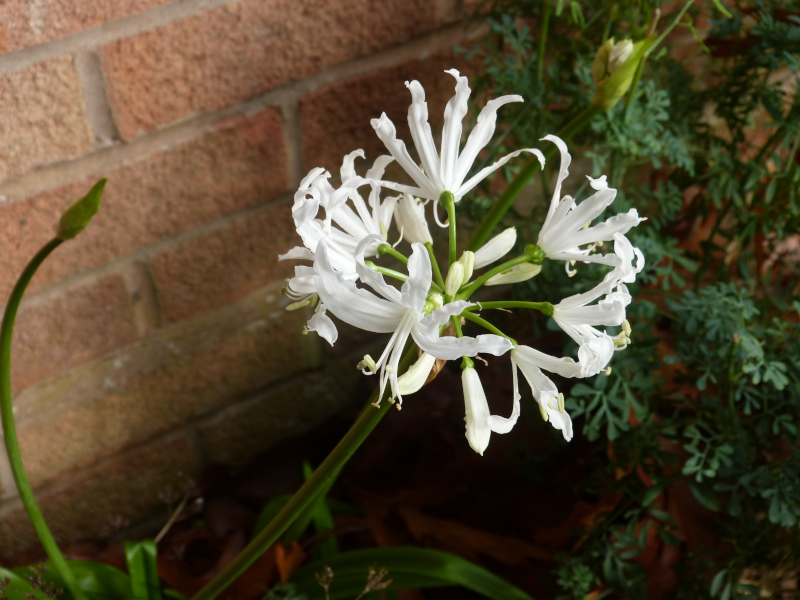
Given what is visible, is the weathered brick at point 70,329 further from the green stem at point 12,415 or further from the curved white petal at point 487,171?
the curved white petal at point 487,171

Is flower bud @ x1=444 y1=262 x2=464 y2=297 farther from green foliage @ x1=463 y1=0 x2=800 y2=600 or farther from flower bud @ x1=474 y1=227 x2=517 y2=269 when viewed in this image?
green foliage @ x1=463 y1=0 x2=800 y2=600

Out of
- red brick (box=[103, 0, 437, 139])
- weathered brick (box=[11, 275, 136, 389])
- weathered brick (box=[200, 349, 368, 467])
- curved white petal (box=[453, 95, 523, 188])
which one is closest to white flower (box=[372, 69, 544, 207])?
curved white petal (box=[453, 95, 523, 188])

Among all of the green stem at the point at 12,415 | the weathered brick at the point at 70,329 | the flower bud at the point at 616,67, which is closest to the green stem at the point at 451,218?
the flower bud at the point at 616,67

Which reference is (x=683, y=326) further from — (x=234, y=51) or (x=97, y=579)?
(x=97, y=579)

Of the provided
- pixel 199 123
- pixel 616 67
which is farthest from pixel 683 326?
pixel 199 123

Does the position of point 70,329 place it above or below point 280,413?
above

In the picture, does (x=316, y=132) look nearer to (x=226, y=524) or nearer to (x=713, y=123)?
(x=226, y=524)
